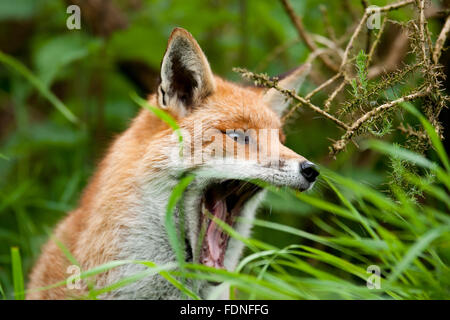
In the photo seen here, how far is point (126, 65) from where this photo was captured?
275 inches

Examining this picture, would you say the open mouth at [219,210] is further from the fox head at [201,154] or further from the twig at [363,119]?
the twig at [363,119]

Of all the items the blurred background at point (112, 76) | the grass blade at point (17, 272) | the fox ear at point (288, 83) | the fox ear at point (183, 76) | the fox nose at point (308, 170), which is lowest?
the grass blade at point (17, 272)

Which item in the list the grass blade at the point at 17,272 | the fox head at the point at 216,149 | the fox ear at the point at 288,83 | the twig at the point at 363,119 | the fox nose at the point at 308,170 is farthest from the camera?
the fox ear at the point at 288,83

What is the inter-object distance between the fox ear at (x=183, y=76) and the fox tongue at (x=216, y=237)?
75 cm

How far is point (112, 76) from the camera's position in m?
7.76

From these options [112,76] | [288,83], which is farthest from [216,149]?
[112,76]

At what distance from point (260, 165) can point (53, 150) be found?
445cm

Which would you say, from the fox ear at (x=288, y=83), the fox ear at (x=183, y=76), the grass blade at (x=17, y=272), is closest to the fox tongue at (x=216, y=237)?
the fox ear at (x=183, y=76)

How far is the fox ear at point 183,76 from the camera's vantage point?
12.3 ft

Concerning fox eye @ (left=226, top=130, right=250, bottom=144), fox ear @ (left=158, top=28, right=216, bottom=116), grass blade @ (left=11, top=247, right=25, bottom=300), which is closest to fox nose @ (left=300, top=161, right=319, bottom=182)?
fox eye @ (left=226, top=130, right=250, bottom=144)

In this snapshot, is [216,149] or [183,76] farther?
[183,76]

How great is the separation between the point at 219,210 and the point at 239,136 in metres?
0.62

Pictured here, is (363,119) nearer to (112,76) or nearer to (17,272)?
(17,272)

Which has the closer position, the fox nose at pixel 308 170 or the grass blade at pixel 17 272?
the grass blade at pixel 17 272
